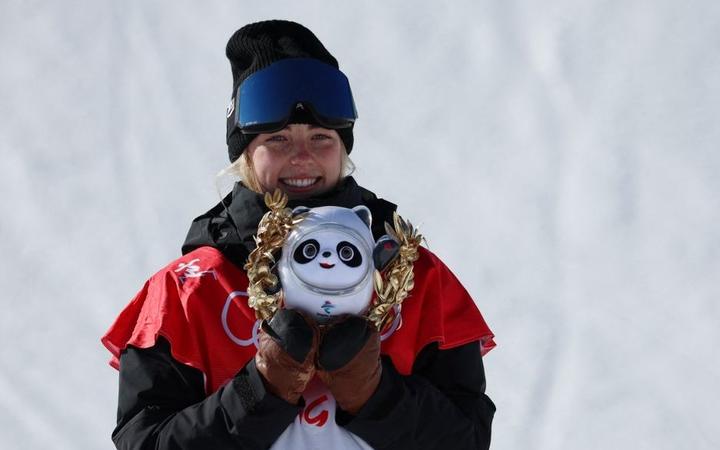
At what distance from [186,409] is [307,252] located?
1.25 feet

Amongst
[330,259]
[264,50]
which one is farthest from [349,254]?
[264,50]

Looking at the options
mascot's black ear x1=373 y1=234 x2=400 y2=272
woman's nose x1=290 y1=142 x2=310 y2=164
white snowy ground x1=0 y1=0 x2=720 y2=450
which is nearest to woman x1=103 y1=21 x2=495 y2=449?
woman's nose x1=290 y1=142 x2=310 y2=164

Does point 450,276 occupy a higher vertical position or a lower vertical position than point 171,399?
higher

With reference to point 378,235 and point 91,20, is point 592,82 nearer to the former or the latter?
point 91,20

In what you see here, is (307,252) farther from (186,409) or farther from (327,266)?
(186,409)

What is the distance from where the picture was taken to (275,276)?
6.94 feet

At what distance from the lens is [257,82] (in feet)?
8.05

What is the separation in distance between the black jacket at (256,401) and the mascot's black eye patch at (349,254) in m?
0.23

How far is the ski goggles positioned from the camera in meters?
2.42

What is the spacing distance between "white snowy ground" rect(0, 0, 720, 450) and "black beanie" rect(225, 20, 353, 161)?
57.1 inches

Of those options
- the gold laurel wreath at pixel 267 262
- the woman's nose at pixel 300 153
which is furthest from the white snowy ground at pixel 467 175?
the gold laurel wreath at pixel 267 262

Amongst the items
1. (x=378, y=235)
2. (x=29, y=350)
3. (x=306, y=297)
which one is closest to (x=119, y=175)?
(x=29, y=350)

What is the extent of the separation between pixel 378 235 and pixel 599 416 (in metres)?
1.62

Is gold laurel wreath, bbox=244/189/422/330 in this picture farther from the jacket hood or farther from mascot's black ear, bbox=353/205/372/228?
the jacket hood
